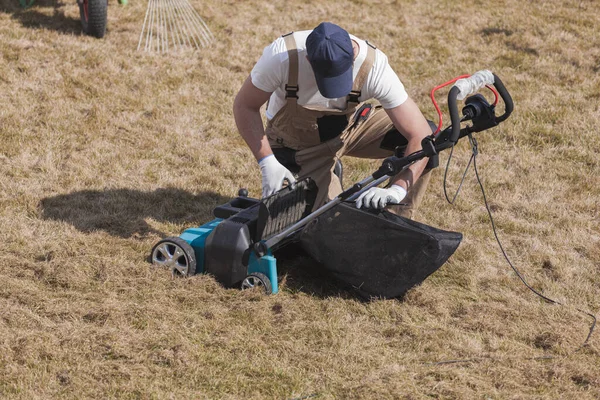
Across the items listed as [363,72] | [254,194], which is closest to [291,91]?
[363,72]

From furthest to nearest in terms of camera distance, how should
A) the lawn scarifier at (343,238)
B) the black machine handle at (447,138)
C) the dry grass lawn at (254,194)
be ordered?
1. the lawn scarifier at (343,238)
2. the black machine handle at (447,138)
3. the dry grass lawn at (254,194)

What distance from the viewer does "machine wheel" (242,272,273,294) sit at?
449 cm

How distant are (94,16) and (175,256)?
156 inches

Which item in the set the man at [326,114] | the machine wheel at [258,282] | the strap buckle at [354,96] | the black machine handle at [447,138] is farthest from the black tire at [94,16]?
the black machine handle at [447,138]

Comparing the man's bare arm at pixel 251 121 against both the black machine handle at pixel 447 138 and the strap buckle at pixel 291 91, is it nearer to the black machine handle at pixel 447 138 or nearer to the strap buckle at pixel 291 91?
the strap buckle at pixel 291 91

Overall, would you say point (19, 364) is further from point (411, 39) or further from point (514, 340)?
point (411, 39)

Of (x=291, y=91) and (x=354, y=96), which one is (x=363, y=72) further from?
(x=291, y=91)

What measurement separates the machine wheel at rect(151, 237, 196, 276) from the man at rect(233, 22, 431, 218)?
0.59 meters

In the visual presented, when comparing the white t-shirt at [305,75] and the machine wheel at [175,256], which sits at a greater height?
the white t-shirt at [305,75]

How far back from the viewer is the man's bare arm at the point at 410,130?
4527 mm

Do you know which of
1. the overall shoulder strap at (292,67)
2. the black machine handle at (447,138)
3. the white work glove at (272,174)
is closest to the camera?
the black machine handle at (447,138)

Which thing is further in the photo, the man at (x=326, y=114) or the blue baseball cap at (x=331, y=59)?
the man at (x=326, y=114)

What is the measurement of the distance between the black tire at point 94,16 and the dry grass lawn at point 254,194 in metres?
0.12

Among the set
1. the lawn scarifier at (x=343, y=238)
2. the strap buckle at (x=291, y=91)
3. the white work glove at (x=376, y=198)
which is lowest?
the lawn scarifier at (x=343, y=238)
